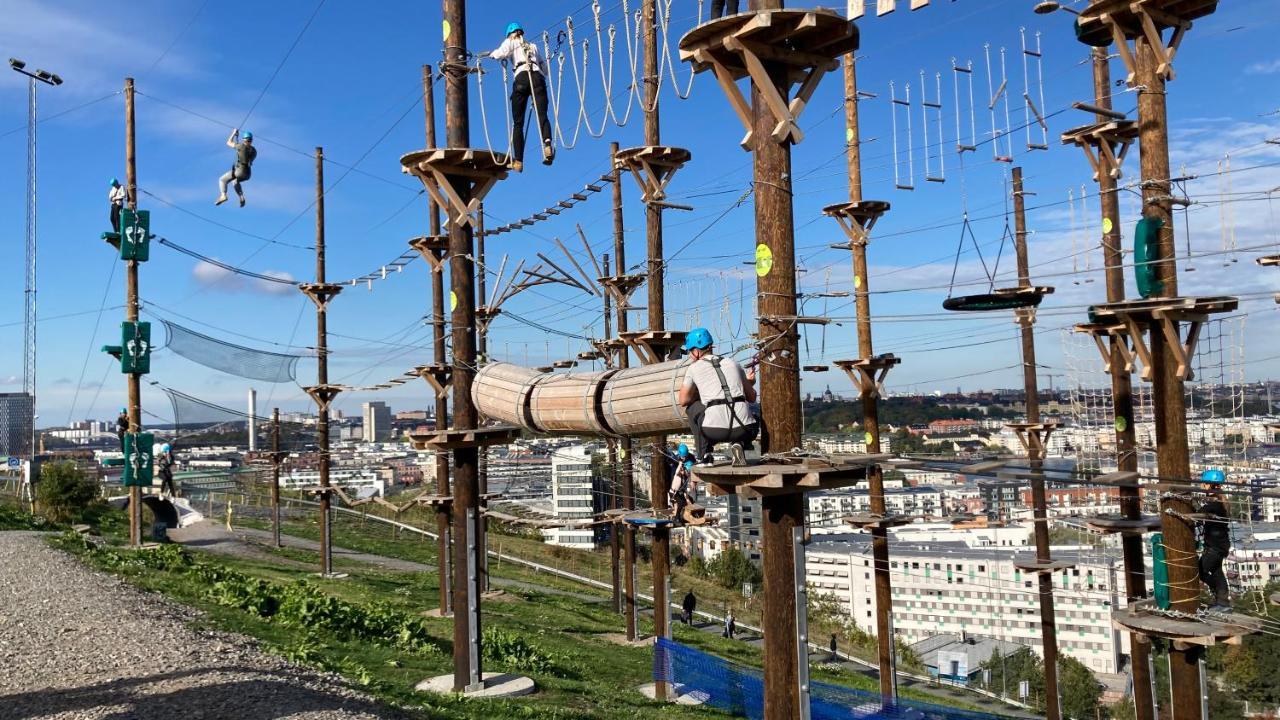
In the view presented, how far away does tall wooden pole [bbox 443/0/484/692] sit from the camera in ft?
32.3

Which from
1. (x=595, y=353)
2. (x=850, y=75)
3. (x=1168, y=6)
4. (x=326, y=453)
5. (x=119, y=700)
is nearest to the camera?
(x=119, y=700)

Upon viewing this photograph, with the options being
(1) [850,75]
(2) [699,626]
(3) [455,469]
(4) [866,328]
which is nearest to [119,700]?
(3) [455,469]

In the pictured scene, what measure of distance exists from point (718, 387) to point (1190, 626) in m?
5.78

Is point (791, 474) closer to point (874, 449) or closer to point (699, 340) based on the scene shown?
point (699, 340)

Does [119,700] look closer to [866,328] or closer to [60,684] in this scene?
[60,684]

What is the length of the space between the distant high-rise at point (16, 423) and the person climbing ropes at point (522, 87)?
57.5 feet

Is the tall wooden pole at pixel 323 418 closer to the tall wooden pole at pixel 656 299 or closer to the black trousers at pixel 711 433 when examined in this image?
the tall wooden pole at pixel 656 299

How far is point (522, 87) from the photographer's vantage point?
32.7ft

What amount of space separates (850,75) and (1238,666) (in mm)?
39609

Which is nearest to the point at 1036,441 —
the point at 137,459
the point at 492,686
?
the point at 492,686

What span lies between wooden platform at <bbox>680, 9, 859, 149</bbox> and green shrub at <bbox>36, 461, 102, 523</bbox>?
2338 cm

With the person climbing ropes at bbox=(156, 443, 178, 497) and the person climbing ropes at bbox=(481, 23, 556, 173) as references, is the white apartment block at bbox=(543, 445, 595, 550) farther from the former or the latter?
the person climbing ropes at bbox=(156, 443, 178, 497)

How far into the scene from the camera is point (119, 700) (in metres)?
7.09

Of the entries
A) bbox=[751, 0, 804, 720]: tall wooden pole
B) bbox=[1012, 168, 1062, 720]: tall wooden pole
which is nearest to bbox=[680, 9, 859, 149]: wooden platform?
bbox=[751, 0, 804, 720]: tall wooden pole
